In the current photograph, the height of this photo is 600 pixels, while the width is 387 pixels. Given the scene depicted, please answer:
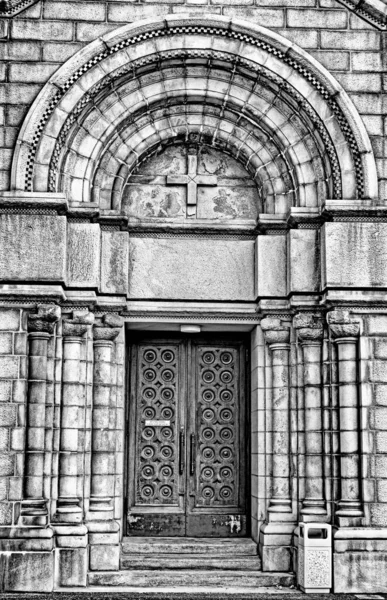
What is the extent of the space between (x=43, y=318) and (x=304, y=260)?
3103 millimetres

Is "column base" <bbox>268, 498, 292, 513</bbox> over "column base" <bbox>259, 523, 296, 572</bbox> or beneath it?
over

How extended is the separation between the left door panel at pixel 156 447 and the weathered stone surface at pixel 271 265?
144 cm

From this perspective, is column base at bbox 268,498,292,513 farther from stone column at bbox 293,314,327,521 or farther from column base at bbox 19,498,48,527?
column base at bbox 19,498,48,527

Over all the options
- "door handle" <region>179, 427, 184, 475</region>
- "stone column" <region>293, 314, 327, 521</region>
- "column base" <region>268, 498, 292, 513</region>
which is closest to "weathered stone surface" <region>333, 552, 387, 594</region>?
"stone column" <region>293, 314, 327, 521</region>

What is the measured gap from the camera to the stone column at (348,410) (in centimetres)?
1055

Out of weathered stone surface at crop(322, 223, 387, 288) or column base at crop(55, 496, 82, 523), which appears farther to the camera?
weathered stone surface at crop(322, 223, 387, 288)

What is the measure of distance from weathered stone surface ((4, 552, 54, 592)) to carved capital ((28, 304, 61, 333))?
7.94 feet

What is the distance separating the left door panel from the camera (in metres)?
11.5

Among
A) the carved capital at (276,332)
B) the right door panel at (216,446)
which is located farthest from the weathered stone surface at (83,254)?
the carved capital at (276,332)

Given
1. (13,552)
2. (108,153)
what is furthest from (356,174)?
(13,552)

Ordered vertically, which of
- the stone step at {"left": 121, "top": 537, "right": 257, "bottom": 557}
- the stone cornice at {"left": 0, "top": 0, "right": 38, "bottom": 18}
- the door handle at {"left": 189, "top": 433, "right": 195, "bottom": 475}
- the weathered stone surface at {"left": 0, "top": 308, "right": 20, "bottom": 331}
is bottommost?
the stone step at {"left": 121, "top": 537, "right": 257, "bottom": 557}

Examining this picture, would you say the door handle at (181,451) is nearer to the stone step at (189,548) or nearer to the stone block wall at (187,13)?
the stone step at (189,548)

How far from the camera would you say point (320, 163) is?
11.2 m

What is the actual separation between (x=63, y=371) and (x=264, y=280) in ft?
8.54
